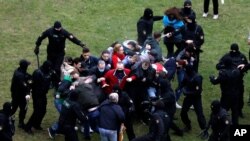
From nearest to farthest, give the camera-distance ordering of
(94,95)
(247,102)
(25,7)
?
(94,95)
(247,102)
(25,7)

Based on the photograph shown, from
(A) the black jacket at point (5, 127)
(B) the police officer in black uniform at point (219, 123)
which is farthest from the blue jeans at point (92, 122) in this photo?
(B) the police officer in black uniform at point (219, 123)

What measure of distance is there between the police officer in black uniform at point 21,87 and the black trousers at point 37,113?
241 mm

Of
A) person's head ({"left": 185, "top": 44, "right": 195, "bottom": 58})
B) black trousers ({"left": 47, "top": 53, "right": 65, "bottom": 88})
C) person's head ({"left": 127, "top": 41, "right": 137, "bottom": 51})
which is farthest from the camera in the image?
black trousers ({"left": 47, "top": 53, "right": 65, "bottom": 88})

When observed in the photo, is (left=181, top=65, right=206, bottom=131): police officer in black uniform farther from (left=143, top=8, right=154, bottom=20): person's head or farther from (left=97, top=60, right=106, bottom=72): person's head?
(left=143, top=8, right=154, bottom=20): person's head

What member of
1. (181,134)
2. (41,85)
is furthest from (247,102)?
(41,85)

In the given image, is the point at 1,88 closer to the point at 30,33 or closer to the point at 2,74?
the point at 2,74

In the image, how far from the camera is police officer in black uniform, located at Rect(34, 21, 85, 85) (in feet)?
66.5

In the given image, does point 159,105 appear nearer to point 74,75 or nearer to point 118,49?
point 74,75

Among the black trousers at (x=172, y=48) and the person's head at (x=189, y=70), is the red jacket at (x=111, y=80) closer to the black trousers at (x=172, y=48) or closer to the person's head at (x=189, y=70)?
the person's head at (x=189, y=70)

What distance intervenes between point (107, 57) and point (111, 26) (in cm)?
629

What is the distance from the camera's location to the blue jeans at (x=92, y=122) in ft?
59.0

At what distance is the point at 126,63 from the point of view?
19.2m

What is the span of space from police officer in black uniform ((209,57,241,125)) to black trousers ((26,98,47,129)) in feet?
14.3

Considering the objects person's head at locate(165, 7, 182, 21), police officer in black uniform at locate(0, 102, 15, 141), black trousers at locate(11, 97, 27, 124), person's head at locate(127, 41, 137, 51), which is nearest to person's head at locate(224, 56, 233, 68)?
person's head at locate(127, 41, 137, 51)
